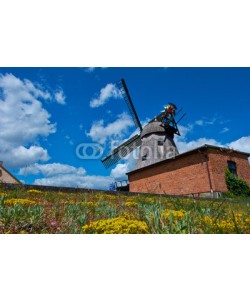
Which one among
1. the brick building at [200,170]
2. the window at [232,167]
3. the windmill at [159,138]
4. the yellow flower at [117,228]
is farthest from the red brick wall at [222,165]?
the yellow flower at [117,228]

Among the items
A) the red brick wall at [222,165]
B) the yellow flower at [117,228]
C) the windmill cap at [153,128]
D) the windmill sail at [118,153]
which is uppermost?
the windmill cap at [153,128]

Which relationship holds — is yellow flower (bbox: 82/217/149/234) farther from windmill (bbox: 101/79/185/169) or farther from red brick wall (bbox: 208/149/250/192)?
windmill (bbox: 101/79/185/169)

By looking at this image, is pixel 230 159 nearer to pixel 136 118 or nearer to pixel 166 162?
pixel 166 162

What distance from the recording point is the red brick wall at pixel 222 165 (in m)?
19.2

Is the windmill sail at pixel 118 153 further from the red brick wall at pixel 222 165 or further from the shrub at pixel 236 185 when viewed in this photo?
the shrub at pixel 236 185

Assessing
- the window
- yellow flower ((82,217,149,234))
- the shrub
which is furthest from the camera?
the window

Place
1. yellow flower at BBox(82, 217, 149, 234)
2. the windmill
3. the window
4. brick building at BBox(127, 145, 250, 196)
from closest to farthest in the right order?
yellow flower at BBox(82, 217, 149, 234), brick building at BBox(127, 145, 250, 196), the window, the windmill

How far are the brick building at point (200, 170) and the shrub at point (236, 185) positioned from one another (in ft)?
1.35

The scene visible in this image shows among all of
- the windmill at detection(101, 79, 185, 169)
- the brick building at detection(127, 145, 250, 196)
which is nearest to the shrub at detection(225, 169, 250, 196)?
the brick building at detection(127, 145, 250, 196)

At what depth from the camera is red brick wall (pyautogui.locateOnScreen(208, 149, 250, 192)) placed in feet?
63.0

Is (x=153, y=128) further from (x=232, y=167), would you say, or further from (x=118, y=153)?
(x=232, y=167)

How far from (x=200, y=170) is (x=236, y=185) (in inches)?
120

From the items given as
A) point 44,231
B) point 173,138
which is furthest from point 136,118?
point 44,231

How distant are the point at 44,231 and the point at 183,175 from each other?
19.9 meters
